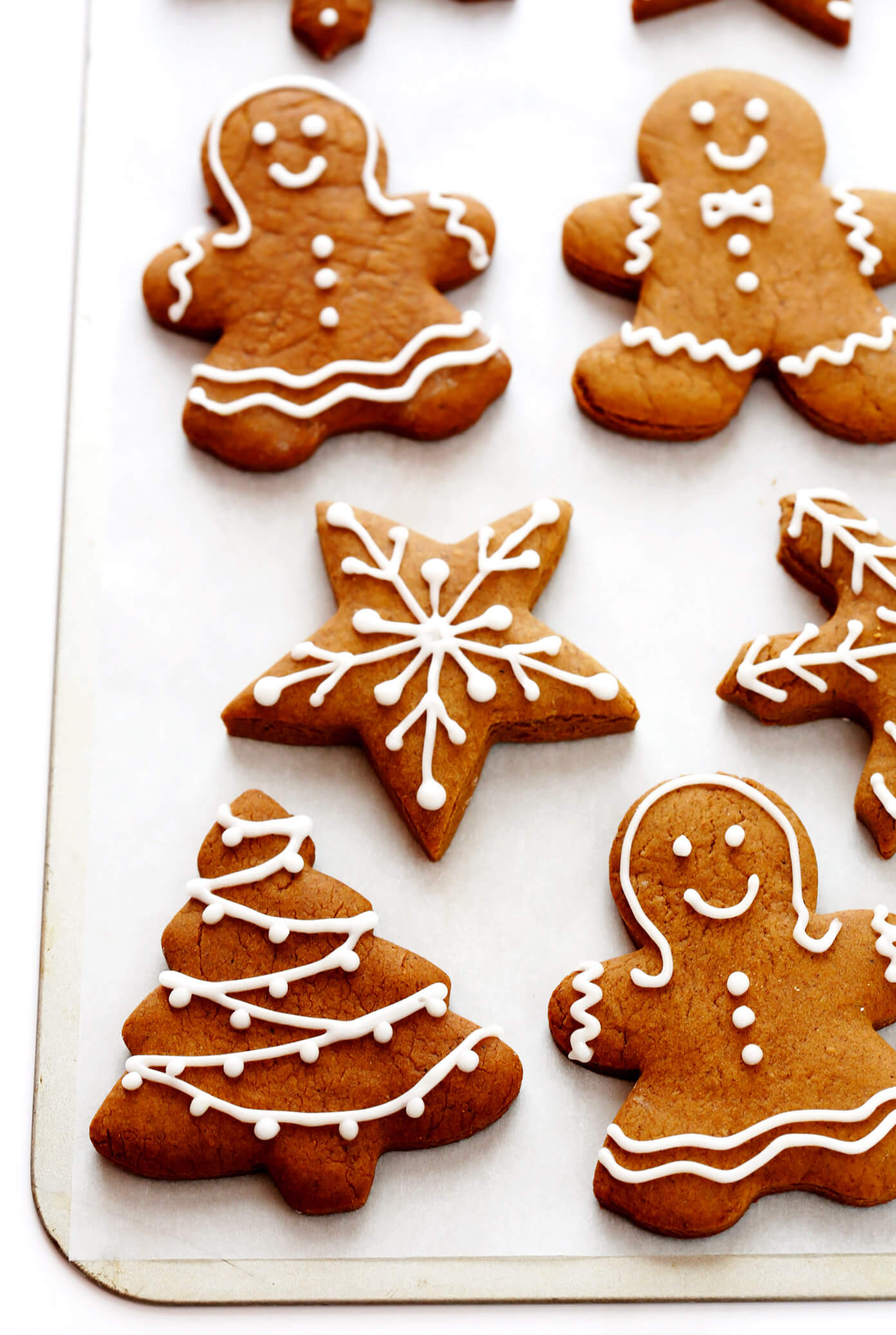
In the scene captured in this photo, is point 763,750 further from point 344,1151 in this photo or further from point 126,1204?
point 126,1204

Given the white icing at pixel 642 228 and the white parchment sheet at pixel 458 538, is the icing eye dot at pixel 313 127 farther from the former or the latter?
the white icing at pixel 642 228

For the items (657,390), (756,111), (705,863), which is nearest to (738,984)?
(705,863)

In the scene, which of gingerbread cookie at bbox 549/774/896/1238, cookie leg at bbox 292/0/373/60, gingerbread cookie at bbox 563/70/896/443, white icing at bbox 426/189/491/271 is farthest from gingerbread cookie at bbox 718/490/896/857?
cookie leg at bbox 292/0/373/60

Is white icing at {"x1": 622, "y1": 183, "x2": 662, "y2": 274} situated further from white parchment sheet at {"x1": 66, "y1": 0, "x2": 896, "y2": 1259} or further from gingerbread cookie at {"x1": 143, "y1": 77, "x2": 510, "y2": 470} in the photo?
gingerbread cookie at {"x1": 143, "y1": 77, "x2": 510, "y2": 470}

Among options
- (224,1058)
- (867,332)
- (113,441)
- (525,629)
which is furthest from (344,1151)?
(867,332)

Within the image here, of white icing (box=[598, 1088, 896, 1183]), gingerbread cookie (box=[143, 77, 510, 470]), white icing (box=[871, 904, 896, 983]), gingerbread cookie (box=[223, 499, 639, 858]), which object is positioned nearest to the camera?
white icing (box=[598, 1088, 896, 1183])

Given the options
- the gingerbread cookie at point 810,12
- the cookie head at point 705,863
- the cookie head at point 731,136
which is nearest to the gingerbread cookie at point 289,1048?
the cookie head at point 705,863

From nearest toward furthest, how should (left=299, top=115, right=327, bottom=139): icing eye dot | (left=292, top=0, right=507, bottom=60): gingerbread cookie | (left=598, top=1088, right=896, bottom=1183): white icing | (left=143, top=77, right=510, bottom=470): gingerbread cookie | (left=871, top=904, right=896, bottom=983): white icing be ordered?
(left=598, top=1088, right=896, bottom=1183): white icing
(left=871, top=904, right=896, bottom=983): white icing
(left=143, top=77, right=510, bottom=470): gingerbread cookie
(left=299, top=115, right=327, bottom=139): icing eye dot
(left=292, top=0, right=507, bottom=60): gingerbread cookie

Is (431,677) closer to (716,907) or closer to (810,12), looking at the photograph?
(716,907)
